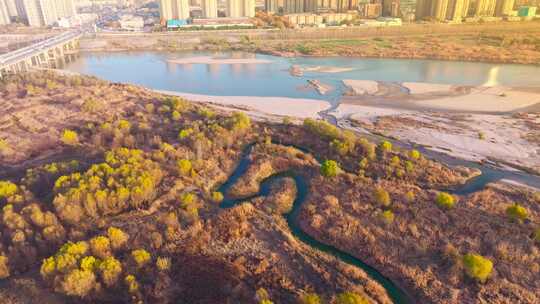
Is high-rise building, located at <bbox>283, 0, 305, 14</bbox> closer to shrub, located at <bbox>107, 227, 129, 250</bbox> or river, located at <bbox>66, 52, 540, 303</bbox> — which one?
river, located at <bbox>66, 52, 540, 303</bbox>

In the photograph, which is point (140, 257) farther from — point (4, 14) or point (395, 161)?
point (4, 14)

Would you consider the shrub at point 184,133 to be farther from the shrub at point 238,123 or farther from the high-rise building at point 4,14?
the high-rise building at point 4,14

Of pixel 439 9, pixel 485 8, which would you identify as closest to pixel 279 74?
pixel 439 9

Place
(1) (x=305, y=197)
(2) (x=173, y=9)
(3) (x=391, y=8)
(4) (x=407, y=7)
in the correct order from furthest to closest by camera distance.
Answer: (4) (x=407, y=7) → (3) (x=391, y=8) → (2) (x=173, y=9) → (1) (x=305, y=197)

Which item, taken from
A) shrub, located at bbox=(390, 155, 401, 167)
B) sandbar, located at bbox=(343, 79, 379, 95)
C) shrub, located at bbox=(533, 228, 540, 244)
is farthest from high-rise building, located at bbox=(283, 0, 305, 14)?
shrub, located at bbox=(533, 228, 540, 244)

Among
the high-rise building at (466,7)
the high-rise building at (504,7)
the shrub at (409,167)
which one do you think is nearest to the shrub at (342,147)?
the shrub at (409,167)

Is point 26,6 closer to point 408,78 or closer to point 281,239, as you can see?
point 408,78
